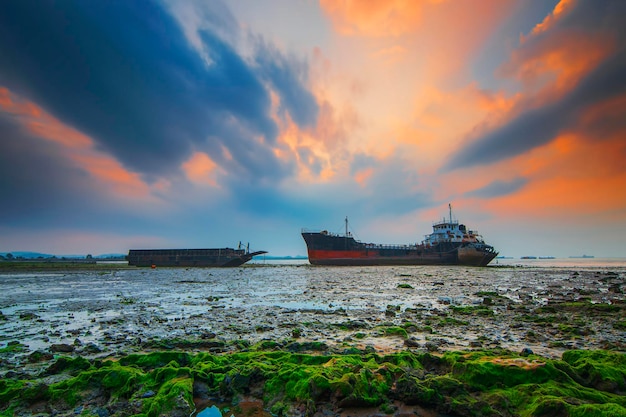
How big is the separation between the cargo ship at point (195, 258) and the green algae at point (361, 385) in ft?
183

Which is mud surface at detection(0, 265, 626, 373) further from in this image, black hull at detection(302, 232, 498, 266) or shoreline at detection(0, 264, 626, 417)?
black hull at detection(302, 232, 498, 266)

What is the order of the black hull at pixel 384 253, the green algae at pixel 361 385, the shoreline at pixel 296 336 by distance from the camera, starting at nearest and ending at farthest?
the green algae at pixel 361 385 < the shoreline at pixel 296 336 < the black hull at pixel 384 253

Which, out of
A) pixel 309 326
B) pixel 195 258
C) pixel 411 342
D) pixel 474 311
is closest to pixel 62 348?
pixel 309 326

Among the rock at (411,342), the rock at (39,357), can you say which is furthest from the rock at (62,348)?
the rock at (411,342)

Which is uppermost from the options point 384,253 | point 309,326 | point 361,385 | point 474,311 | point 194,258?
point 384,253

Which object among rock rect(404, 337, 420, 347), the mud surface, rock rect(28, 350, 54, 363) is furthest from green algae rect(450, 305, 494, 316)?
rock rect(28, 350, 54, 363)

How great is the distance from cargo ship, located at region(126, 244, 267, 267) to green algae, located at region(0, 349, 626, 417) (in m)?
55.9

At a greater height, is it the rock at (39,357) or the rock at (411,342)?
the rock at (411,342)

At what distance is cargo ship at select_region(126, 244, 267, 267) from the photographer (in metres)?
59.2

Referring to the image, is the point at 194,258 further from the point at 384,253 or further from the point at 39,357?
the point at 39,357

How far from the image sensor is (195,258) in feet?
196

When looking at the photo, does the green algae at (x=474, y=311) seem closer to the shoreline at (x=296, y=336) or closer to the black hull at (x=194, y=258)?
the shoreline at (x=296, y=336)

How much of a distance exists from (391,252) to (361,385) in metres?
56.3

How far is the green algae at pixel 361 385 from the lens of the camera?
392 cm
